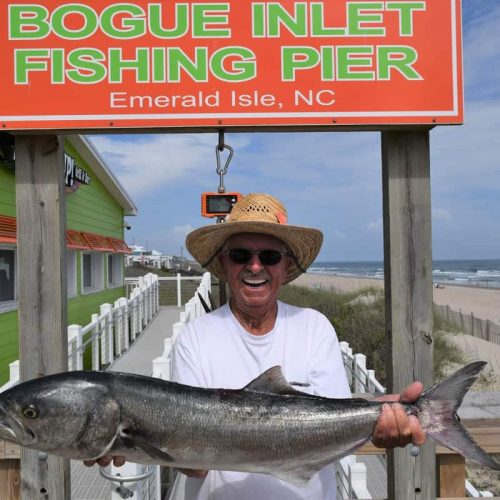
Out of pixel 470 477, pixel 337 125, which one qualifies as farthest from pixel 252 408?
pixel 470 477

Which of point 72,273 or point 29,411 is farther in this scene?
point 72,273

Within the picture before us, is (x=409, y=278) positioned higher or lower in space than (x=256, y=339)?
higher

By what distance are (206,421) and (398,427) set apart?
770 mm

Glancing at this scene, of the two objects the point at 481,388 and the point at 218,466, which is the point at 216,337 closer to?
the point at 218,466

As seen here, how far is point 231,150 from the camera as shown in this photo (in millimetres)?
2771

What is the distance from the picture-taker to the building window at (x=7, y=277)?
9.05m

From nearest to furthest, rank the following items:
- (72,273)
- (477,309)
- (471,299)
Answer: (72,273) → (477,309) → (471,299)

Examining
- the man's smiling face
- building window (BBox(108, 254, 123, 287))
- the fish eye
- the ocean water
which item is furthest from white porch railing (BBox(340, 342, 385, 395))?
the ocean water

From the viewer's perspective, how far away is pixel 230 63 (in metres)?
2.48

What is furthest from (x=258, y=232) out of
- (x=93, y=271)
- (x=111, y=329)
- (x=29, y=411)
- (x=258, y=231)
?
(x=93, y=271)

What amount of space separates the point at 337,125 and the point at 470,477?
23.3 feet

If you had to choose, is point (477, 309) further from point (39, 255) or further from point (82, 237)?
point (39, 255)

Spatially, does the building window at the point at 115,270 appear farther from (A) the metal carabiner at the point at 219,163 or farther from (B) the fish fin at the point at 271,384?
(B) the fish fin at the point at 271,384

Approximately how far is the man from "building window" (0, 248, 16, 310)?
7607 mm
